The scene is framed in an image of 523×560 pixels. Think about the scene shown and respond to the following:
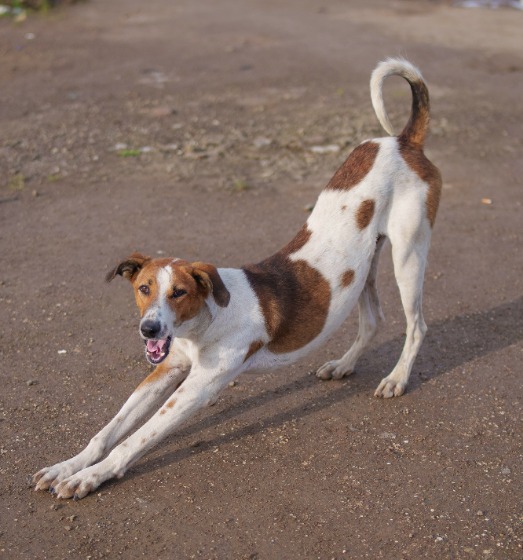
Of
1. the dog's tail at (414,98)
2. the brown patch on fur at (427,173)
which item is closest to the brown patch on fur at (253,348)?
the brown patch on fur at (427,173)

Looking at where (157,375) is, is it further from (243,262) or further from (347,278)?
(243,262)

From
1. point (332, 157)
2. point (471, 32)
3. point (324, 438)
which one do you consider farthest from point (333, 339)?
point (471, 32)

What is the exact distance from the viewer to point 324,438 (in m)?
5.36

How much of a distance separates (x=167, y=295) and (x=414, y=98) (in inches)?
93.8

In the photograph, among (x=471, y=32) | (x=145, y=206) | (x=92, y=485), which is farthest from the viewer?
(x=471, y=32)

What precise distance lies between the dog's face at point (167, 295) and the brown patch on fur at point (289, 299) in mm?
391

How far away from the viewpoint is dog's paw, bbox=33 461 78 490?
189 inches

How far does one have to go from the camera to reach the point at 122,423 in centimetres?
506

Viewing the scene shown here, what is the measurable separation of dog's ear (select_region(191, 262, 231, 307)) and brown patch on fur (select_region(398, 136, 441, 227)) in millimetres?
1556

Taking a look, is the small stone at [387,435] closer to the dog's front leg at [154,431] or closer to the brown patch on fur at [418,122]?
the dog's front leg at [154,431]

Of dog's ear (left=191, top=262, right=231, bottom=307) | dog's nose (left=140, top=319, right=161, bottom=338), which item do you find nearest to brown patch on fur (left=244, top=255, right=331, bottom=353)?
dog's ear (left=191, top=262, right=231, bottom=307)

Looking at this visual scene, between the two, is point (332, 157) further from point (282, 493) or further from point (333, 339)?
point (282, 493)

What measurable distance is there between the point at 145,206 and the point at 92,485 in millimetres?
4302

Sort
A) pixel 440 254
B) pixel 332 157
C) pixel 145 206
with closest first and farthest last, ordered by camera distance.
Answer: pixel 440 254, pixel 145 206, pixel 332 157
